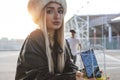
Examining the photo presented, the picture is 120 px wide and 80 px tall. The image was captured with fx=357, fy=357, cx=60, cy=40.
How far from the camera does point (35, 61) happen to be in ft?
6.49

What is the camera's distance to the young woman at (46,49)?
1994 mm

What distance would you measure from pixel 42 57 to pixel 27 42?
14 cm

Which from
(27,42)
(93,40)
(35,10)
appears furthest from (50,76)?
(93,40)

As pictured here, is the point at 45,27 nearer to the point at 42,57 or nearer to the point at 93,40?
the point at 42,57

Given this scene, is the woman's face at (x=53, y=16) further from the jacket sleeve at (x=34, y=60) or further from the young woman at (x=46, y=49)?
the jacket sleeve at (x=34, y=60)

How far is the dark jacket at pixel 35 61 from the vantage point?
6.51 feet

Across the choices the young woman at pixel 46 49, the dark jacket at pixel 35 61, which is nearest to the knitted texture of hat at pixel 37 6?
the young woman at pixel 46 49

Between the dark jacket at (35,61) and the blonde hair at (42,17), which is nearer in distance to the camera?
the dark jacket at (35,61)

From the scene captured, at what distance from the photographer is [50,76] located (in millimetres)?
1997

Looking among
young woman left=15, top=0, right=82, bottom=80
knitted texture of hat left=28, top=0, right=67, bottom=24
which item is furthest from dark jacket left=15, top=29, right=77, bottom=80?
knitted texture of hat left=28, top=0, right=67, bottom=24

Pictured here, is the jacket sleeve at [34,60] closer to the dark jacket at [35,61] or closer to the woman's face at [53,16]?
the dark jacket at [35,61]

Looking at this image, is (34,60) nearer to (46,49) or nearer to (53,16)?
(46,49)

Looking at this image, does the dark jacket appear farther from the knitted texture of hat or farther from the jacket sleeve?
the knitted texture of hat

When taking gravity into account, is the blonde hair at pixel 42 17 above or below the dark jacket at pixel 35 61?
above
